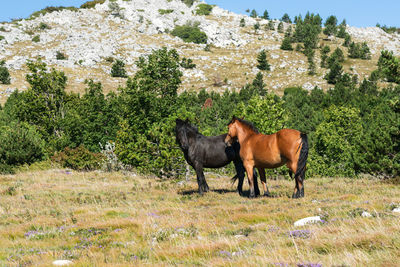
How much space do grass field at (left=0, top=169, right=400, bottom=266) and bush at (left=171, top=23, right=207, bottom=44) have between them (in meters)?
168

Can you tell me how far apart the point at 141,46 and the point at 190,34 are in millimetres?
42602

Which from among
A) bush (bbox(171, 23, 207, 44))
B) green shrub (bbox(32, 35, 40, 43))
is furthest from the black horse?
bush (bbox(171, 23, 207, 44))

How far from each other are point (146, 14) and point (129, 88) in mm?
190948

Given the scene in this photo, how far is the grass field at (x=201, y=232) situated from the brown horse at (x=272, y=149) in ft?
3.45

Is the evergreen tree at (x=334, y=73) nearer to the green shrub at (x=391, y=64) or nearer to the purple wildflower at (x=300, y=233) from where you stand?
A: the green shrub at (x=391, y=64)

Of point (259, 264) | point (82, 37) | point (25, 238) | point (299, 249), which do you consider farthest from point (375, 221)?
point (82, 37)

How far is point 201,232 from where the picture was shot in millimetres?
6609

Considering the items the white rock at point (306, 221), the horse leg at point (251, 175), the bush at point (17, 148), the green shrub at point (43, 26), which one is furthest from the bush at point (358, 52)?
the green shrub at point (43, 26)

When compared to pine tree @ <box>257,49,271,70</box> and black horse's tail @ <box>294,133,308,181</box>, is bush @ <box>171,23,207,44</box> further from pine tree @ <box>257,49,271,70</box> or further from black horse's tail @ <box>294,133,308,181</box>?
black horse's tail @ <box>294,133,308,181</box>

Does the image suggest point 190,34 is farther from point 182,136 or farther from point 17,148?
point 182,136

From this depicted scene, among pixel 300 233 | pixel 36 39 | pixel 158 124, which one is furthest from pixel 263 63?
pixel 300 233

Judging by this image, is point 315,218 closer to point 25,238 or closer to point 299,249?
point 299,249

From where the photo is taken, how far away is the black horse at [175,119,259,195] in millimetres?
12047

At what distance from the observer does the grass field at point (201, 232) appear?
14.7ft
